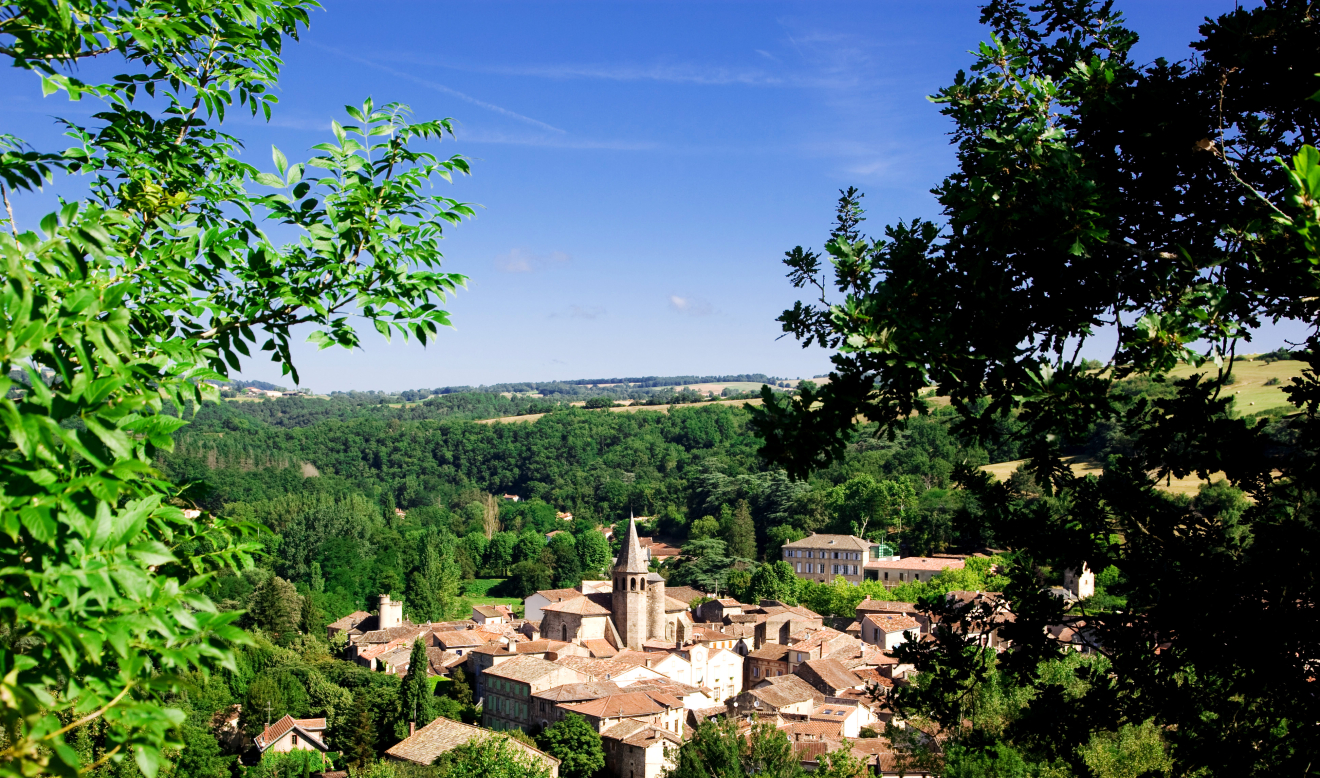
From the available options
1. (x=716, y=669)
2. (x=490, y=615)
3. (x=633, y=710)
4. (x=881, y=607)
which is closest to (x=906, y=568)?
(x=881, y=607)

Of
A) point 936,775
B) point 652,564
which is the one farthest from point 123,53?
point 652,564

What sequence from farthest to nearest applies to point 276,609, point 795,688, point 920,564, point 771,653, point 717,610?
point 920,564 < point 717,610 < point 276,609 < point 771,653 < point 795,688

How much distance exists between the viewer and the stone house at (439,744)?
1201 inches

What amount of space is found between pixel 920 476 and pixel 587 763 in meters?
51.5

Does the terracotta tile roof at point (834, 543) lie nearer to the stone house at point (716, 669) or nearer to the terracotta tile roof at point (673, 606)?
the terracotta tile roof at point (673, 606)

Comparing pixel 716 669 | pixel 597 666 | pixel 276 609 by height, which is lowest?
pixel 716 669

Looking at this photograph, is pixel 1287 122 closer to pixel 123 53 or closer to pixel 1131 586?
pixel 1131 586

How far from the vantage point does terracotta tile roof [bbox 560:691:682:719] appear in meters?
34.3

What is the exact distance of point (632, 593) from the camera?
159 ft

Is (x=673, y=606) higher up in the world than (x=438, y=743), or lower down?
lower down

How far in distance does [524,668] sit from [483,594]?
128 feet

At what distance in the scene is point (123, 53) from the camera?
4223 millimetres

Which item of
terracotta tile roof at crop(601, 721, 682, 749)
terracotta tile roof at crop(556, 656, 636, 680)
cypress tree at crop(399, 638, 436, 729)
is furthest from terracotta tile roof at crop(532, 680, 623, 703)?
cypress tree at crop(399, 638, 436, 729)

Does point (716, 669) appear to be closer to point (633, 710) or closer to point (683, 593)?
point (633, 710)
